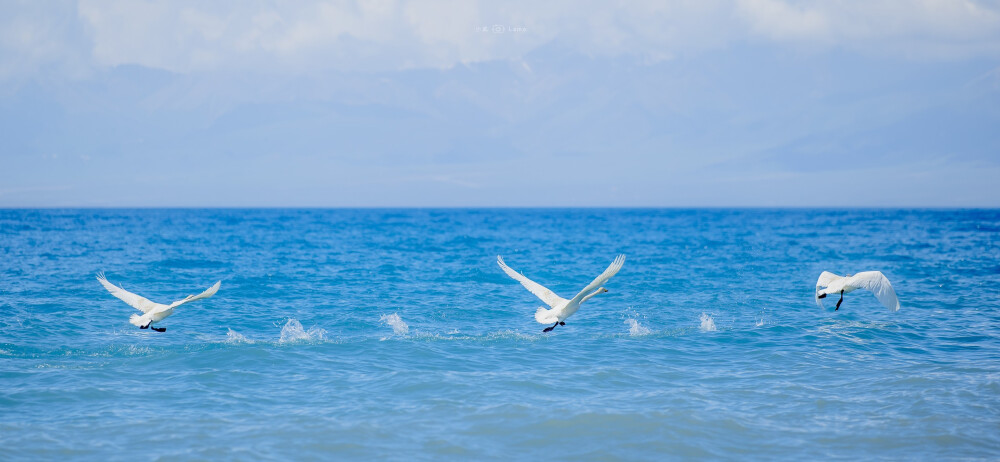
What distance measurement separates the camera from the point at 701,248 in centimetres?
4838

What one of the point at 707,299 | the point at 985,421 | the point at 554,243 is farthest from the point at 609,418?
the point at 554,243

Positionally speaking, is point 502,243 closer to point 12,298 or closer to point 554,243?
point 554,243

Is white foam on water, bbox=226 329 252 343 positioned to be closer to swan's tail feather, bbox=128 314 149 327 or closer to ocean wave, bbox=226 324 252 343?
ocean wave, bbox=226 324 252 343

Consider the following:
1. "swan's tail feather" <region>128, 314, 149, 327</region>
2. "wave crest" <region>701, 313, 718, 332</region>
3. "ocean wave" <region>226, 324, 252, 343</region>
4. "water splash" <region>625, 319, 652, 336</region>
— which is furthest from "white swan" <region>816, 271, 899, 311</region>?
"swan's tail feather" <region>128, 314, 149, 327</region>

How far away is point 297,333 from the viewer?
17.2 metres

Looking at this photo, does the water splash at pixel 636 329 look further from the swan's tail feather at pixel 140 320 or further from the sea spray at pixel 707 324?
the swan's tail feather at pixel 140 320

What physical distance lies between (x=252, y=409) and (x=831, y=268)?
31.0m

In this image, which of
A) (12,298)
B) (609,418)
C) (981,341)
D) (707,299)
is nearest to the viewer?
(609,418)

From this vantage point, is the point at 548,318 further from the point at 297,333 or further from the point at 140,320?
the point at 140,320

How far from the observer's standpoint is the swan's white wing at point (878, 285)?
15.1m

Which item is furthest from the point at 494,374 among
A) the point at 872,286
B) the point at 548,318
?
the point at 872,286

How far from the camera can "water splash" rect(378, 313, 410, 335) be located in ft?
58.2

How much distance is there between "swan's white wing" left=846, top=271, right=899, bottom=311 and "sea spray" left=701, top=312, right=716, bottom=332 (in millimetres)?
3521

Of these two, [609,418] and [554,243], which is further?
[554,243]
